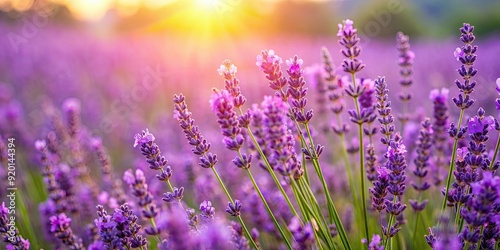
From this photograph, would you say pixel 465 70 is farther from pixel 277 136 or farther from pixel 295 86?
pixel 277 136

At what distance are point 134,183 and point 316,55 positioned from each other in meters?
8.93

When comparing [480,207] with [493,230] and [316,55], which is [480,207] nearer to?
[493,230]

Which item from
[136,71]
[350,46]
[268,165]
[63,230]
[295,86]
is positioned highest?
[136,71]

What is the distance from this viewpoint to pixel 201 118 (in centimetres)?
541

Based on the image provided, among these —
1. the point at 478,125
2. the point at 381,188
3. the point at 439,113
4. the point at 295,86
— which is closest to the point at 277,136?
the point at 295,86

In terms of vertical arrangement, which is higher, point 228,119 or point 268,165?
point 228,119

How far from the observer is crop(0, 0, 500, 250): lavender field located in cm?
158

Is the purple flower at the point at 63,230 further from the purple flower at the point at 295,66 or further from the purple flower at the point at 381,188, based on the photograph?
the purple flower at the point at 381,188

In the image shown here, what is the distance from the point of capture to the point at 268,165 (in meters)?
1.55

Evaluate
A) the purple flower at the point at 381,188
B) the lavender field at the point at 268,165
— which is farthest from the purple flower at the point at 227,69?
the purple flower at the point at 381,188

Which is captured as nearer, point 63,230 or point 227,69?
point 227,69

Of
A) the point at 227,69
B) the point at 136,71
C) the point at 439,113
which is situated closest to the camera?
the point at 227,69

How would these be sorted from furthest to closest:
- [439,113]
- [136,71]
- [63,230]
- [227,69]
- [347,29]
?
[136,71]
[439,113]
[63,230]
[347,29]
[227,69]

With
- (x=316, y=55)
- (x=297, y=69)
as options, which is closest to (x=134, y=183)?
(x=297, y=69)
